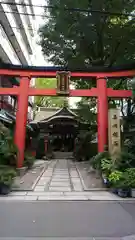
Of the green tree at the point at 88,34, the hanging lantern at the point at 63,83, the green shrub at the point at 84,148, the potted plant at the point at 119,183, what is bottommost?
the potted plant at the point at 119,183

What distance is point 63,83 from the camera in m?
12.7

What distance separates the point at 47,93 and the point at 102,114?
3.07 meters

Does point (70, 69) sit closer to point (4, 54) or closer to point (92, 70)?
point (92, 70)

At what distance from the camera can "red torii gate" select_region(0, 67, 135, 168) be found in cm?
1244

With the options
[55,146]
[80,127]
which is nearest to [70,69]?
[80,127]

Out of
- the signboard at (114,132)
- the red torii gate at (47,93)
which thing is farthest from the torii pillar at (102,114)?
the signboard at (114,132)

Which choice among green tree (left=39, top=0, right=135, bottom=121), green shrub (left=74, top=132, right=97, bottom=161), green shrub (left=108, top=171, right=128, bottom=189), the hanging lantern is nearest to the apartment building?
green tree (left=39, top=0, right=135, bottom=121)

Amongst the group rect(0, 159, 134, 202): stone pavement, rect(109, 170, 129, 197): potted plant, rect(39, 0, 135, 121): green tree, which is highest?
rect(39, 0, 135, 121): green tree

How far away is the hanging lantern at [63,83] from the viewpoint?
1275cm

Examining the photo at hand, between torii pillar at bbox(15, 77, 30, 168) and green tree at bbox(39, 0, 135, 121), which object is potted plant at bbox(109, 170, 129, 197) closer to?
torii pillar at bbox(15, 77, 30, 168)

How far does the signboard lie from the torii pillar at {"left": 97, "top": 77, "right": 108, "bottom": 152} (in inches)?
26.6

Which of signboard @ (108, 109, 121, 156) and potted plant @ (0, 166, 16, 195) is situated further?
signboard @ (108, 109, 121, 156)

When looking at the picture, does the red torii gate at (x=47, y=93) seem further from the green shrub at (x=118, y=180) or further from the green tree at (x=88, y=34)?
the green shrub at (x=118, y=180)

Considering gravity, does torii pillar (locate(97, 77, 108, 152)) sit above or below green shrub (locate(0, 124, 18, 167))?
above
